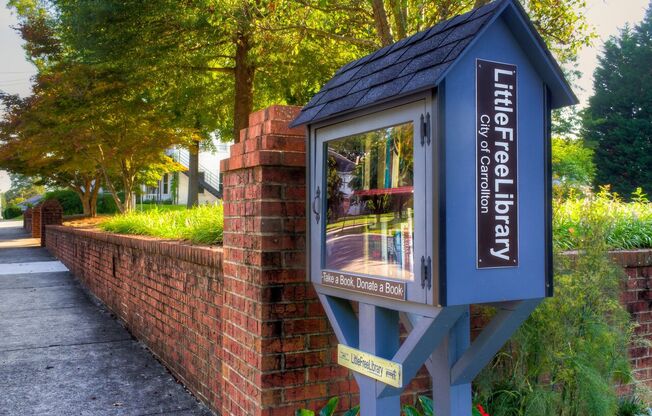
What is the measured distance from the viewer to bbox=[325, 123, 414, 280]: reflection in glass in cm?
249

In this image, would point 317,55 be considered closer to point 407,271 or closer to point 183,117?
point 183,117

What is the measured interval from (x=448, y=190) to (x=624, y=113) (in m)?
46.3

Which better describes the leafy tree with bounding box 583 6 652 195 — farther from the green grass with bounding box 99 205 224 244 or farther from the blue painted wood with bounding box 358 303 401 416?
the blue painted wood with bounding box 358 303 401 416

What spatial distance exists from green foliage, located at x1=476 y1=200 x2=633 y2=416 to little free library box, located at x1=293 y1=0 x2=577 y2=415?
3.05ft

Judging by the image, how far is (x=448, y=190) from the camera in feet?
7.42

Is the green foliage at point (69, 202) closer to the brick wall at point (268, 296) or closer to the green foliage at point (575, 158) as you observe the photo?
the green foliage at point (575, 158)

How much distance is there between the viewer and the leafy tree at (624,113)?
4062 cm

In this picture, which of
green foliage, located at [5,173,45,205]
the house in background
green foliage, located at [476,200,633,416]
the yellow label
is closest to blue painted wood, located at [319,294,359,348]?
the yellow label

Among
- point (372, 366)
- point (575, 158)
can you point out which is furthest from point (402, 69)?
point (575, 158)

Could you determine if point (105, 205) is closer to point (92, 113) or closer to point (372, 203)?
point (92, 113)

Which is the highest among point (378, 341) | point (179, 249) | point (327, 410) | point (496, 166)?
point (496, 166)

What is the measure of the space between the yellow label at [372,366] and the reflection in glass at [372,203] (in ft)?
1.22

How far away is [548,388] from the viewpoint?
3762 mm

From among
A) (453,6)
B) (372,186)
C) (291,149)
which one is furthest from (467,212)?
(453,6)
